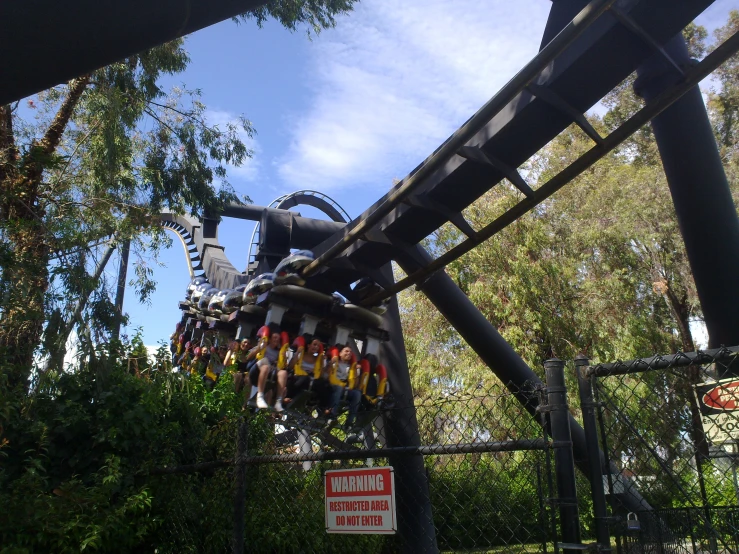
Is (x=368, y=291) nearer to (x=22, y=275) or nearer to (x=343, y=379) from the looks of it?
(x=343, y=379)

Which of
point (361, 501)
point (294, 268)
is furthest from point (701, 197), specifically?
point (294, 268)

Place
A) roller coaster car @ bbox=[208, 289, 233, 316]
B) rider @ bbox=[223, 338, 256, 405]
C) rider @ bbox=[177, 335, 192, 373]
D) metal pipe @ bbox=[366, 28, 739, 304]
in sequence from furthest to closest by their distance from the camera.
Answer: rider @ bbox=[177, 335, 192, 373]
roller coaster car @ bbox=[208, 289, 233, 316]
rider @ bbox=[223, 338, 256, 405]
metal pipe @ bbox=[366, 28, 739, 304]

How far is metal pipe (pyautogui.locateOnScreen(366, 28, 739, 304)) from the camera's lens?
15.1 feet

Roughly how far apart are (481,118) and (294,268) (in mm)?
3621

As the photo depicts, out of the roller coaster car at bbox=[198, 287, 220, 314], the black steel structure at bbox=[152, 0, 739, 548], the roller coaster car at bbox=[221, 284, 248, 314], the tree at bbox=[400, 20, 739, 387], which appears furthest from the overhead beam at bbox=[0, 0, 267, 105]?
the tree at bbox=[400, 20, 739, 387]

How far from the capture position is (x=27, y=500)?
3.77 m

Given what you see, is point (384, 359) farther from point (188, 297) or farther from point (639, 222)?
point (639, 222)

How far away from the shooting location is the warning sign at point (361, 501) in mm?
2762

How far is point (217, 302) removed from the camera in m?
10.1

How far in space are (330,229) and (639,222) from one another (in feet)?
33.7

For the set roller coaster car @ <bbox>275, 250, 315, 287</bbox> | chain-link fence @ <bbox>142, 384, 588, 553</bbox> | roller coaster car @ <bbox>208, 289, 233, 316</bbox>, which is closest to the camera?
chain-link fence @ <bbox>142, 384, 588, 553</bbox>

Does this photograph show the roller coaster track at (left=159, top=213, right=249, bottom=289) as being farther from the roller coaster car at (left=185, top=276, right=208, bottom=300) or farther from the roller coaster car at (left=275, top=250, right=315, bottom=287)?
the roller coaster car at (left=275, top=250, right=315, bottom=287)

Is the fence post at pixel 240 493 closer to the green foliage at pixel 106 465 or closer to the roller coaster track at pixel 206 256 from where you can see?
the green foliage at pixel 106 465

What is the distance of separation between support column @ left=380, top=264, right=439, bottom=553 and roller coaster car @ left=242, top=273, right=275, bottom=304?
1.44 m
